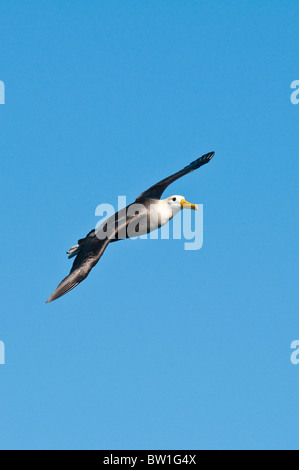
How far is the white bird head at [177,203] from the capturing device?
104 feet

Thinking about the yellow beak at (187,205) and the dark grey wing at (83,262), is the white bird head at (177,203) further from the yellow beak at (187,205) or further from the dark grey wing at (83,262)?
the dark grey wing at (83,262)

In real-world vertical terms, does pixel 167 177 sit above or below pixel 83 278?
above

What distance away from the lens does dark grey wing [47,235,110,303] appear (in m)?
25.8

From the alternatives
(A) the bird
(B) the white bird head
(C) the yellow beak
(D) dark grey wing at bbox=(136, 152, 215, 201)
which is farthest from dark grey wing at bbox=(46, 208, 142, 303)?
(D) dark grey wing at bbox=(136, 152, 215, 201)

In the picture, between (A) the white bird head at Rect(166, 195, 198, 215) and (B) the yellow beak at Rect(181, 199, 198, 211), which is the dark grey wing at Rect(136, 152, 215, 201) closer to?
(A) the white bird head at Rect(166, 195, 198, 215)

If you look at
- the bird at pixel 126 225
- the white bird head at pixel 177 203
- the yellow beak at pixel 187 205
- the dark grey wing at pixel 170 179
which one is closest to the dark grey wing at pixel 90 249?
the bird at pixel 126 225

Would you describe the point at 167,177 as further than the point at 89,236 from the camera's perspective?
Yes

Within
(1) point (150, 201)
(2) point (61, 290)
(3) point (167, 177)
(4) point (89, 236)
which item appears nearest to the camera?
(2) point (61, 290)

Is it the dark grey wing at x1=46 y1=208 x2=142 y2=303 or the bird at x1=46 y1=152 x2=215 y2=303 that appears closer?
the dark grey wing at x1=46 y1=208 x2=142 y2=303

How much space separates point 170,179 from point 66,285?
9.12 m
